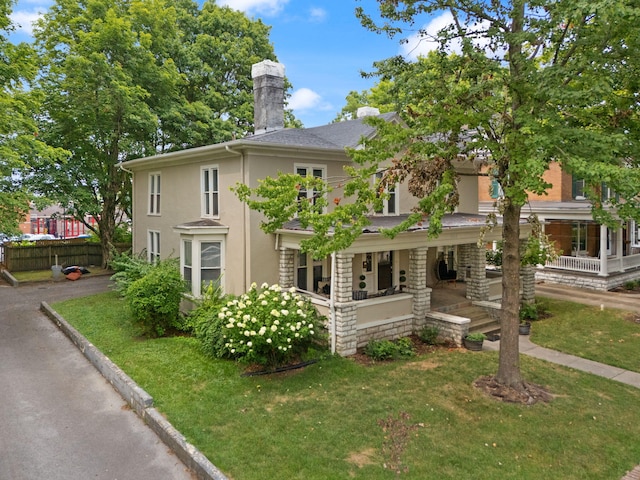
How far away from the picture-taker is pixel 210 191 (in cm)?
1452

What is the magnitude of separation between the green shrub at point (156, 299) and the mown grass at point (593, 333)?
9957 mm

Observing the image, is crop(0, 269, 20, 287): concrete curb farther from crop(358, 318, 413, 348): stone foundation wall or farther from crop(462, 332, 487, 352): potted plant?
crop(462, 332, 487, 352): potted plant

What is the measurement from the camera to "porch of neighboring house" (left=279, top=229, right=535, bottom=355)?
11211 mm

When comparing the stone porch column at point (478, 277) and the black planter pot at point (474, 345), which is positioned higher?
the stone porch column at point (478, 277)

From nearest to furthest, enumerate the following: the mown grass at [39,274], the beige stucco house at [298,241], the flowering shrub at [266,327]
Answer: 1. the flowering shrub at [266,327]
2. the beige stucco house at [298,241]
3. the mown grass at [39,274]

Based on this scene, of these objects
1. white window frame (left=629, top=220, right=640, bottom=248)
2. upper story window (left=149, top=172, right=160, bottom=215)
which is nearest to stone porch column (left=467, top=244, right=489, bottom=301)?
upper story window (left=149, top=172, right=160, bottom=215)

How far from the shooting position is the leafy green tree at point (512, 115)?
7051 mm

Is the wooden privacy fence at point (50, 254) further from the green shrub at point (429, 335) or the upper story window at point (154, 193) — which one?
the green shrub at point (429, 335)

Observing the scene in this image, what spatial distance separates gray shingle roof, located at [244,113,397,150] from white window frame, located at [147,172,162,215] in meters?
5.11

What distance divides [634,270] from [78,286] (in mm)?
25497

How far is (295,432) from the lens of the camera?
733cm

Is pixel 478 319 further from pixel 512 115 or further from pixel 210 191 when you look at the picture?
pixel 210 191

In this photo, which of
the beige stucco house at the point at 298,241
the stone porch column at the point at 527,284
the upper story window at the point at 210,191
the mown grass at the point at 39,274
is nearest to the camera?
the beige stucco house at the point at 298,241

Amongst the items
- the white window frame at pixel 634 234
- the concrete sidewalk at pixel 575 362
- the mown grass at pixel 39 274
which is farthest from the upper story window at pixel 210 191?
the white window frame at pixel 634 234
